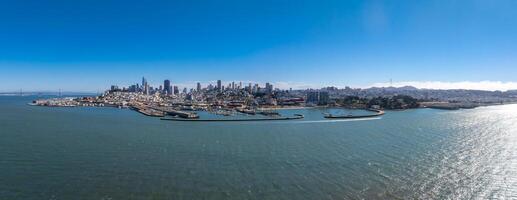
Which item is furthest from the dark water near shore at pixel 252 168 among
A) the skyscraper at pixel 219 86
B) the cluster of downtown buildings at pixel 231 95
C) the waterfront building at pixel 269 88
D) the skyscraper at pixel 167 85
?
the skyscraper at pixel 167 85

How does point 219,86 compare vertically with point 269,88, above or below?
above

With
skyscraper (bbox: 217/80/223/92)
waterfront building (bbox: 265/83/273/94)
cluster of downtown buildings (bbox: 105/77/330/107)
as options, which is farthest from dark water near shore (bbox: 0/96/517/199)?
skyscraper (bbox: 217/80/223/92)

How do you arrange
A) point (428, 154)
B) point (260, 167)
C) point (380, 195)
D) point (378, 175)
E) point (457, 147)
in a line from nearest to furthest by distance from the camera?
1. point (380, 195)
2. point (378, 175)
3. point (260, 167)
4. point (428, 154)
5. point (457, 147)

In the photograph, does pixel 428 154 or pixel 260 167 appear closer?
pixel 260 167

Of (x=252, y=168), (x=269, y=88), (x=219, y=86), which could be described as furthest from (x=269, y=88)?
(x=252, y=168)

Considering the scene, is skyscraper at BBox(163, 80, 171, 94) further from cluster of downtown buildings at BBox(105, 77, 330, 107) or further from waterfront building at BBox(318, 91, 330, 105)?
waterfront building at BBox(318, 91, 330, 105)

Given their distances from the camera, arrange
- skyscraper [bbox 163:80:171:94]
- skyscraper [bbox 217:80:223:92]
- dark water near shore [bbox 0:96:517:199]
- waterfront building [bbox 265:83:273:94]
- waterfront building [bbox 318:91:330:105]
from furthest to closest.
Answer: skyscraper [bbox 163:80:171:94] < skyscraper [bbox 217:80:223:92] < waterfront building [bbox 265:83:273:94] < waterfront building [bbox 318:91:330:105] < dark water near shore [bbox 0:96:517:199]

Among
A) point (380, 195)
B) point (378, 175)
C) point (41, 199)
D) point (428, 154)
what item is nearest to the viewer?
point (41, 199)

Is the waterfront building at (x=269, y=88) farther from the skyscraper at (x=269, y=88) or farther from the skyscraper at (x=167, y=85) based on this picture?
the skyscraper at (x=167, y=85)

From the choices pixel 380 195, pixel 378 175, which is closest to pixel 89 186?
pixel 380 195

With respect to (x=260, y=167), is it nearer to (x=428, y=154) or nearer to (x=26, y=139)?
(x=428, y=154)

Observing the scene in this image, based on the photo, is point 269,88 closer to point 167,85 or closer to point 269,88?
point 269,88
